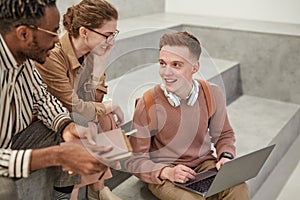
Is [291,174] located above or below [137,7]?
below

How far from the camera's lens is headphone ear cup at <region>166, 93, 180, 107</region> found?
4.75ft

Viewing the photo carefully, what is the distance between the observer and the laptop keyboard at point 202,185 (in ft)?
4.55

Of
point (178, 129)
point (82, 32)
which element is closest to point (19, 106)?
point (82, 32)

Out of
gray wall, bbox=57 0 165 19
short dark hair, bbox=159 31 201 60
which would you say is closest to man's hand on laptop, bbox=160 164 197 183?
short dark hair, bbox=159 31 201 60

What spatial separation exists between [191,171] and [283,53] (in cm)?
150

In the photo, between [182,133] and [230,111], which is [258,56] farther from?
[182,133]

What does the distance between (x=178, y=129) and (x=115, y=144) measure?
19.4 inches

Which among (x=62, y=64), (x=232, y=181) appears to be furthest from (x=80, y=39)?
(x=232, y=181)

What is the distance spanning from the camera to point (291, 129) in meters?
2.49

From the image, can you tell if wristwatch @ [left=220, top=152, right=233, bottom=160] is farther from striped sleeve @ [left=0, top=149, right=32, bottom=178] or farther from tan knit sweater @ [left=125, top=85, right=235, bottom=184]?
striped sleeve @ [left=0, top=149, right=32, bottom=178]

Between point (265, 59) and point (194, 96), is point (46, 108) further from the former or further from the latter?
point (265, 59)

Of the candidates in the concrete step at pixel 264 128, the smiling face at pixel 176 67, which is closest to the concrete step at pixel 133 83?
the smiling face at pixel 176 67

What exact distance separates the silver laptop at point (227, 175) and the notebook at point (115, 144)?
36 cm

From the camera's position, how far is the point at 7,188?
102 cm
